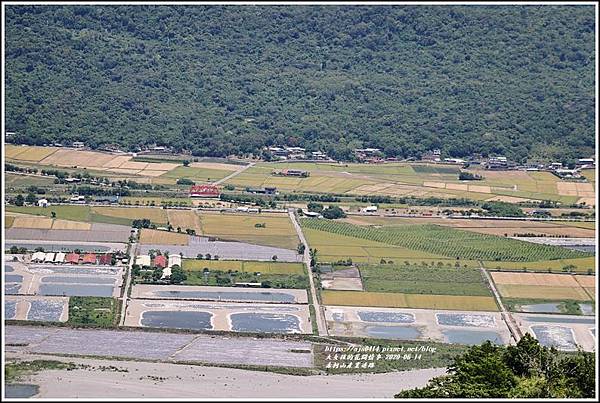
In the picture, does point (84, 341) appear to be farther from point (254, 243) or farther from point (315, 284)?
point (254, 243)

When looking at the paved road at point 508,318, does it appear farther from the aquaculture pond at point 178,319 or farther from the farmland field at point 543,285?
the aquaculture pond at point 178,319

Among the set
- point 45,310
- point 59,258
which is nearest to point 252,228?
point 59,258

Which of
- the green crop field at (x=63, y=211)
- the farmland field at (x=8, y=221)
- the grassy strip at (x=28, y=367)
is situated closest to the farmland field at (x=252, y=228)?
the green crop field at (x=63, y=211)

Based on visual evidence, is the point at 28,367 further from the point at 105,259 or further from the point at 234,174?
the point at 234,174

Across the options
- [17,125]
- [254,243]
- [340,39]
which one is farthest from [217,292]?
[340,39]

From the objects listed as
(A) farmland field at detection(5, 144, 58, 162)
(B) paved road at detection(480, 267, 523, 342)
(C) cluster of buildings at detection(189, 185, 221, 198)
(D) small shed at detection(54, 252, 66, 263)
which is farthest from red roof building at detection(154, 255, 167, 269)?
(A) farmland field at detection(5, 144, 58, 162)

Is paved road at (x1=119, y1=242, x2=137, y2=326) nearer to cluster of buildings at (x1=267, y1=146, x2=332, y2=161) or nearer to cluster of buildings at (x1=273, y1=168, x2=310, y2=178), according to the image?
cluster of buildings at (x1=273, y1=168, x2=310, y2=178)
